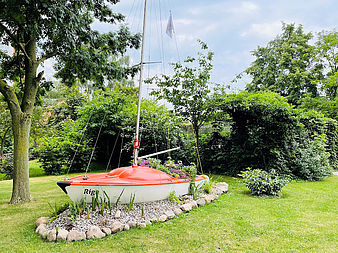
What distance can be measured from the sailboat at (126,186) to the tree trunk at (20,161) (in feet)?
6.15

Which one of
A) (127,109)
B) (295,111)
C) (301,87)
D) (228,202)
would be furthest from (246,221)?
(301,87)

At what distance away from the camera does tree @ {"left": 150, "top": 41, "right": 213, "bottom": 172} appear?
8.97m

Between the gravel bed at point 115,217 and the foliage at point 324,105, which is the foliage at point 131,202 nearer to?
the gravel bed at point 115,217

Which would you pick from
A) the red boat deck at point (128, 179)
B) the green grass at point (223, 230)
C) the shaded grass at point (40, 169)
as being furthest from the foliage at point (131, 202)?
the shaded grass at point (40, 169)

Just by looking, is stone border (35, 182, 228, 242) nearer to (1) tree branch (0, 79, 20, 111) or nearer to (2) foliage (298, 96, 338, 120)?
(1) tree branch (0, 79, 20, 111)

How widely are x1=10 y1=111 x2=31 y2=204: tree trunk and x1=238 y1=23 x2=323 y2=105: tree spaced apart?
62.7ft

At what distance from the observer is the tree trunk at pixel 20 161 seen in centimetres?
539

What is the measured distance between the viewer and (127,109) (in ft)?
37.7

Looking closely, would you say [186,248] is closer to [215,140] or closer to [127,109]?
[215,140]

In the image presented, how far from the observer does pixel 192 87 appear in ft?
29.6

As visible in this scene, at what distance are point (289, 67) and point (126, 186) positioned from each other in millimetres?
21497

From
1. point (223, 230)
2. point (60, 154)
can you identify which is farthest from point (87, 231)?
point (60, 154)

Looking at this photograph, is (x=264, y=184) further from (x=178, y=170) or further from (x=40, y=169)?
(x=40, y=169)

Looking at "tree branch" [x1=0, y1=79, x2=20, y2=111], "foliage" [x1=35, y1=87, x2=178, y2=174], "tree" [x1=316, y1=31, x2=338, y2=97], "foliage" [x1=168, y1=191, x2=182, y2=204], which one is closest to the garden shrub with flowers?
"foliage" [x1=168, y1=191, x2=182, y2=204]
